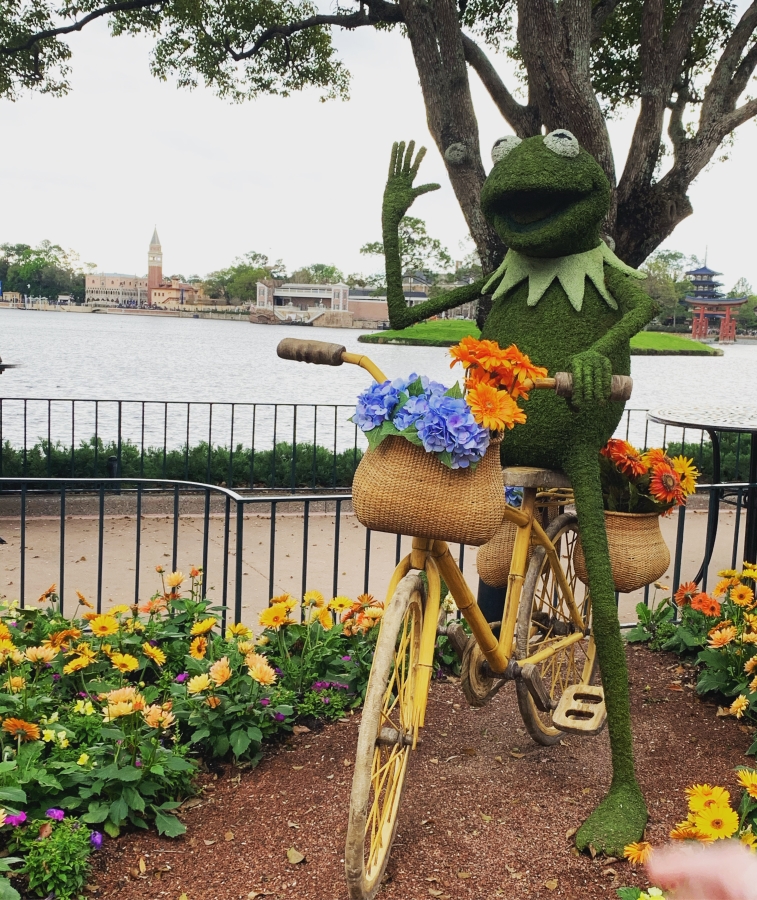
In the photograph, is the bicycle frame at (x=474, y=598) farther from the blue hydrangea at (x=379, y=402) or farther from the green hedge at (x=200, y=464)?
the green hedge at (x=200, y=464)

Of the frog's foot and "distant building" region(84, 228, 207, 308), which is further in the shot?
"distant building" region(84, 228, 207, 308)

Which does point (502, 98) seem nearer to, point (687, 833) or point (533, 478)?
point (533, 478)

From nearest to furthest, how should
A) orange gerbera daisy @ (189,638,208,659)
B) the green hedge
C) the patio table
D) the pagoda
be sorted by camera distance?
orange gerbera daisy @ (189,638,208,659), the patio table, the green hedge, the pagoda

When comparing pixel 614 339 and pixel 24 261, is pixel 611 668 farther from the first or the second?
pixel 24 261

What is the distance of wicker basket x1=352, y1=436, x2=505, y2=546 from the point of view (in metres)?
2.39

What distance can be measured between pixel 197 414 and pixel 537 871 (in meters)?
17.0

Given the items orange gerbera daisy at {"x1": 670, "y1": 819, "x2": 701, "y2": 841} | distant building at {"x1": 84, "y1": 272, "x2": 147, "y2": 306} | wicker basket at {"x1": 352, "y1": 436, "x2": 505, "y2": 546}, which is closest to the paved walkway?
wicker basket at {"x1": 352, "y1": 436, "x2": 505, "y2": 546}

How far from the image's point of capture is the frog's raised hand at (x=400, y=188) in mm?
3416

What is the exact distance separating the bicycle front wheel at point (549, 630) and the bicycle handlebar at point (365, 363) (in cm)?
90

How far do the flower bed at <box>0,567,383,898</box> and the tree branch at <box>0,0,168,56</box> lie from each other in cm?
600

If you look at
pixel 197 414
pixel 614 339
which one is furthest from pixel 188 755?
pixel 197 414

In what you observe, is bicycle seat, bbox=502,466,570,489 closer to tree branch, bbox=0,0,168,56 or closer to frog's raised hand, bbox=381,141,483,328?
frog's raised hand, bbox=381,141,483,328

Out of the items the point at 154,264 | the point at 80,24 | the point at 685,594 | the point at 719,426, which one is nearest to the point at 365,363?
the point at 685,594

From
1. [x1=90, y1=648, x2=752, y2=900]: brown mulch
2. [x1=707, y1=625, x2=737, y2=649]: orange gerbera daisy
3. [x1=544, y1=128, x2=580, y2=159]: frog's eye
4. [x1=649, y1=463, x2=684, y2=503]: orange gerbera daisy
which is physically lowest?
[x1=90, y1=648, x2=752, y2=900]: brown mulch
